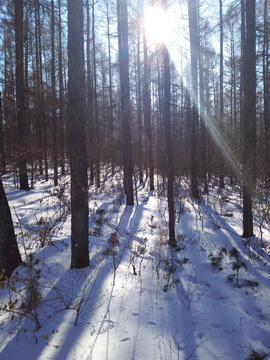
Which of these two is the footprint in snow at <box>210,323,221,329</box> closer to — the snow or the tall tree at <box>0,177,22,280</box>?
the snow

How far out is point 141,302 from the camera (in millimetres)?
3184

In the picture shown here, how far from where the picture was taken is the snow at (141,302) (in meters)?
2.40

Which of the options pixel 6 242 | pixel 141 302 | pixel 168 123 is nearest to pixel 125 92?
pixel 168 123

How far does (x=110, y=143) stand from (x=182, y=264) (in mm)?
12564

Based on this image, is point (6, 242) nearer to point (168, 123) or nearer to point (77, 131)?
point (77, 131)

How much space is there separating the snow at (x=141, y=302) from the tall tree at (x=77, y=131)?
474mm

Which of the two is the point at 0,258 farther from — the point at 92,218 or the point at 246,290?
the point at 246,290

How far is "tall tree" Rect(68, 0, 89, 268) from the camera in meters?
3.66

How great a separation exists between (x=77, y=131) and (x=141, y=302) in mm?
2754

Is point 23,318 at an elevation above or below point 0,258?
below

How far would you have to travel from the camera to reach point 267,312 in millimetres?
3076

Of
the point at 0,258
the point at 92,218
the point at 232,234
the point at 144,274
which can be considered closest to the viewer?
the point at 0,258

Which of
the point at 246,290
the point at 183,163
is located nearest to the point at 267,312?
the point at 246,290

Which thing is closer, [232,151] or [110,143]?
[232,151]
